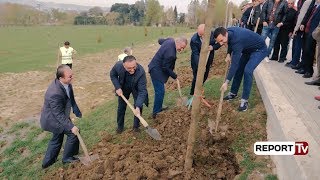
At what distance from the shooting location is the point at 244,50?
21.0ft

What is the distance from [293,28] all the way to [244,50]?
136 inches

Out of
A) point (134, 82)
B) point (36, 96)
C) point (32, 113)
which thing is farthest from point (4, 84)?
point (134, 82)

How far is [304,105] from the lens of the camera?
5.88 meters

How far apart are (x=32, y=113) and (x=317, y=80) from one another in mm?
8213

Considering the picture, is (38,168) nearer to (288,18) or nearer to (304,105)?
(304,105)

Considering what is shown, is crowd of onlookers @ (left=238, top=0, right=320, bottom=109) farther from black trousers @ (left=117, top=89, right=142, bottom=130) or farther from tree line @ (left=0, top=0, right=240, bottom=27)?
tree line @ (left=0, top=0, right=240, bottom=27)

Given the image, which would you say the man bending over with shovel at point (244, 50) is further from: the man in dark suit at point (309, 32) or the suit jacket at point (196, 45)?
the man in dark suit at point (309, 32)

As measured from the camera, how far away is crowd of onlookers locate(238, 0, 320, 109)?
752cm

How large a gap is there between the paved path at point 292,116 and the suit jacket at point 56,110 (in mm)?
3343

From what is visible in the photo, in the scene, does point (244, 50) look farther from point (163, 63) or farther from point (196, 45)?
point (163, 63)

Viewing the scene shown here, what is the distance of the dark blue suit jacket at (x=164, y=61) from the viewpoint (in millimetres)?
6770

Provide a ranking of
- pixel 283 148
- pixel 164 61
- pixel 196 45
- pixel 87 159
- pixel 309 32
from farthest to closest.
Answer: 1. pixel 309 32
2. pixel 196 45
3. pixel 164 61
4. pixel 87 159
5. pixel 283 148

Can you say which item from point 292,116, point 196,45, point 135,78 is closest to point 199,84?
point 292,116

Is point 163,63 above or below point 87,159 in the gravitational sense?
above
